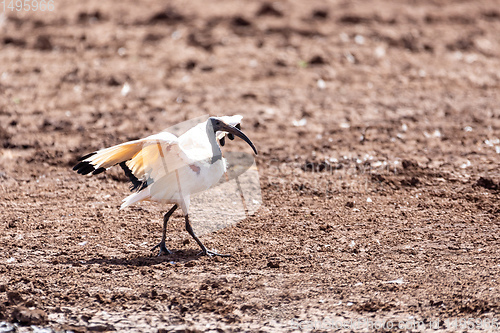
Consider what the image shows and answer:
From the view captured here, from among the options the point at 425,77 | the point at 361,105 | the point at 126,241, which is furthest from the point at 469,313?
the point at 425,77

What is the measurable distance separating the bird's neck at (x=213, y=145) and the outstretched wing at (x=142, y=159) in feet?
0.95

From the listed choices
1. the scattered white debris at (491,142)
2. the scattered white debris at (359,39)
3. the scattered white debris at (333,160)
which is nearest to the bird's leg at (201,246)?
the scattered white debris at (333,160)

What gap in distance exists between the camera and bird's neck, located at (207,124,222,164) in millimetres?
5660

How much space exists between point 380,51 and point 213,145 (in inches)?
286

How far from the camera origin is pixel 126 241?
6199 mm

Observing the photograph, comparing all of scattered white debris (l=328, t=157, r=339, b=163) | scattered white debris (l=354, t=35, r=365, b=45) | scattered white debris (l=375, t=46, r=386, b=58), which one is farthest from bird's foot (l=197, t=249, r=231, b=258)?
scattered white debris (l=354, t=35, r=365, b=45)

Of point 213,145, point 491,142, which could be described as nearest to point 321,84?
point 491,142

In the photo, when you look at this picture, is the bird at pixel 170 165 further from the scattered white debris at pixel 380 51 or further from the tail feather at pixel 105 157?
the scattered white debris at pixel 380 51

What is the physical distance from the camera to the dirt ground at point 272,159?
525 cm

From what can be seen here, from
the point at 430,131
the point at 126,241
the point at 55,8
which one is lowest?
the point at 430,131

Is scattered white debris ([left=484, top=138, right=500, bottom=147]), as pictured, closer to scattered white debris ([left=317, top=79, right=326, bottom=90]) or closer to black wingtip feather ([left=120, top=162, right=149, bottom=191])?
scattered white debris ([left=317, top=79, right=326, bottom=90])

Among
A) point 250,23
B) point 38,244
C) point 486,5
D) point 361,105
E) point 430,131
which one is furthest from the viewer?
point 486,5

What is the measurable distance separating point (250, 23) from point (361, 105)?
13.6 feet

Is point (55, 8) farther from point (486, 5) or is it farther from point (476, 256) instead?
point (476, 256)
